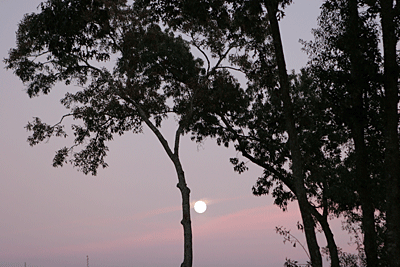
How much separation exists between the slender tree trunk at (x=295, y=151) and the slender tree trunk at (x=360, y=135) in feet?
8.26

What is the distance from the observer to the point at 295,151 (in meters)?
16.8

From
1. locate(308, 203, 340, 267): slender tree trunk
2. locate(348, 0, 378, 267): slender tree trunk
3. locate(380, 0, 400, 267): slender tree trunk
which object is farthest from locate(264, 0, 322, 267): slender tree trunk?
locate(308, 203, 340, 267): slender tree trunk

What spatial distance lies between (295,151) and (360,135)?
3.64 meters

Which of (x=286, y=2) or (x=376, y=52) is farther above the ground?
(x=286, y=2)

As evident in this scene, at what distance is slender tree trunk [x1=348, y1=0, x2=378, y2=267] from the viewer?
701 inches

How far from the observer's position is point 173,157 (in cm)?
2645

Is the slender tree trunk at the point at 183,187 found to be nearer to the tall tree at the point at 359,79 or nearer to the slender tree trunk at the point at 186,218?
the slender tree trunk at the point at 186,218

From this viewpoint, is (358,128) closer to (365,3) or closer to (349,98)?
(349,98)

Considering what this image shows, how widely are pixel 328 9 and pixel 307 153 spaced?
32.0 feet

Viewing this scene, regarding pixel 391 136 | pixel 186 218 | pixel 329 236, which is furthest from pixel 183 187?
pixel 391 136

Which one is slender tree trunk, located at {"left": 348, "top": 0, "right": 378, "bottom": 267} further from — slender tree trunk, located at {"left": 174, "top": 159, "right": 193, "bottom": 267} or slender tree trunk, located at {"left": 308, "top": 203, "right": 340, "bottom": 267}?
slender tree trunk, located at {"left": 308, "top": 203, "right": 340, "bottom": 267}

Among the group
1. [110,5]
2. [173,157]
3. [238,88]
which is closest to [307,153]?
[238,88]

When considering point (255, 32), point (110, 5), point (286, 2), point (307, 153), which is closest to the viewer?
point (286, 2)

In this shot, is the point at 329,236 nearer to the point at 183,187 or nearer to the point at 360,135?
the point at 183,187
